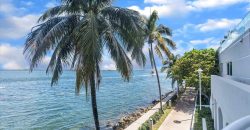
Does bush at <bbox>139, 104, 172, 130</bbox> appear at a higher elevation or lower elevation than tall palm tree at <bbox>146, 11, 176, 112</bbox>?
lower

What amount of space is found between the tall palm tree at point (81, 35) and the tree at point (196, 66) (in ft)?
66.4

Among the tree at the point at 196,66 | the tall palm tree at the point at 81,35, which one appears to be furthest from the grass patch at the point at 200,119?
the tall palm tree at the point at 81,35

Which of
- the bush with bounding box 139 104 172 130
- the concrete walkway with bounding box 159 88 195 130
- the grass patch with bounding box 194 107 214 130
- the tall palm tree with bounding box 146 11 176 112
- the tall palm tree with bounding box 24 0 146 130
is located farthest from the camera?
the tall palm tree with bounding box 146 11 176 112

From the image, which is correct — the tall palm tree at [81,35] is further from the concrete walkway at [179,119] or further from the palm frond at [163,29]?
the palm frond at [163,29]

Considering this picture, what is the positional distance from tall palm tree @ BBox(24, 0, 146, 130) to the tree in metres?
20.2

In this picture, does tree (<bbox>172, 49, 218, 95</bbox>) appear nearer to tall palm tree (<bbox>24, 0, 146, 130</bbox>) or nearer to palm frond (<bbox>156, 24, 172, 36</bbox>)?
palm frond (<bbox>156, 24, 172, 36</bbox>)

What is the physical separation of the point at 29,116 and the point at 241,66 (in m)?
28.1

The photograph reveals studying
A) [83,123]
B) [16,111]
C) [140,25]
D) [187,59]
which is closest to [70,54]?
[140,25]

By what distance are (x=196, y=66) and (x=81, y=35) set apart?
24.1 metres

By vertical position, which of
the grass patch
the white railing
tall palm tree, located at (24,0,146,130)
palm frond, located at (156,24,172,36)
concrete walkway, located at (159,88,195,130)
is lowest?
concrete walkway, located at (159,88,195,130)

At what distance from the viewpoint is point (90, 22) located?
1348cm

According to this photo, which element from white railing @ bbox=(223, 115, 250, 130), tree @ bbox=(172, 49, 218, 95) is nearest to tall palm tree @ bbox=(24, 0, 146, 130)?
white railing @ bbox=(223, 115, 250, 130)

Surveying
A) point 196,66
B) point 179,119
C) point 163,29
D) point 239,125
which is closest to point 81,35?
point 239,125

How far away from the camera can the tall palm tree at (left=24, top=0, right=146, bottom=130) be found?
46.6ft
